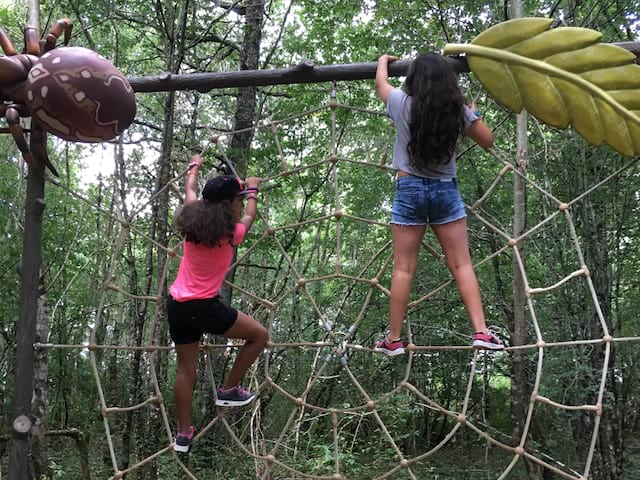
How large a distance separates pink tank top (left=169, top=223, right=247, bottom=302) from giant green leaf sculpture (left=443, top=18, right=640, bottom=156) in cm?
100

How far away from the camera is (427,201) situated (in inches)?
75.9

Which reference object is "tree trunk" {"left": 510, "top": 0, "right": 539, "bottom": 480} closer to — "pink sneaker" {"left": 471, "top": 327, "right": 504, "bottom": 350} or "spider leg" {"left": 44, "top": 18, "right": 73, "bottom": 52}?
"pink sneaker" {"left": 471, "top": 327, "right": 504, "bottom": 350}

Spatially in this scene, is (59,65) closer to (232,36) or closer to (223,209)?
(223,209)

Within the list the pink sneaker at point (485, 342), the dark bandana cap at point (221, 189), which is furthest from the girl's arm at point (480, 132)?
the dark bandana cap at point (221, 189)

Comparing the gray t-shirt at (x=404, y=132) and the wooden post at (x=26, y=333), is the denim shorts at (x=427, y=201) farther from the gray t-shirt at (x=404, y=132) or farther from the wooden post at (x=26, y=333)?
the wooden post at (x=26, y=333)

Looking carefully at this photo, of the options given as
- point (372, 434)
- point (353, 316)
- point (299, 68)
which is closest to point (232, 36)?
point (353, 316)

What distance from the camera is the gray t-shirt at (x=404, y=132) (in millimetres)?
1869

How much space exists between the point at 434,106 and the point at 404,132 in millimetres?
162

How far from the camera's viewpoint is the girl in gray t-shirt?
5.85 ft

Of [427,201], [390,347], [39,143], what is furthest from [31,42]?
[390,347]

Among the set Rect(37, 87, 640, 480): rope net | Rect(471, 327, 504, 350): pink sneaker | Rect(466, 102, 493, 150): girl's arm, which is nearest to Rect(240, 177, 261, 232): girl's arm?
Rect(466, 102, 493, 150): girl's arm

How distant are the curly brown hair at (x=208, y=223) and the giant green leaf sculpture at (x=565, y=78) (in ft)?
3.10

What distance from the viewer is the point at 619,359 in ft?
14.5

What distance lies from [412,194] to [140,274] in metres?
5.57
